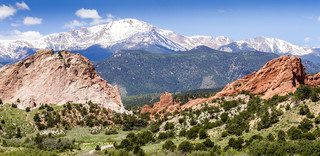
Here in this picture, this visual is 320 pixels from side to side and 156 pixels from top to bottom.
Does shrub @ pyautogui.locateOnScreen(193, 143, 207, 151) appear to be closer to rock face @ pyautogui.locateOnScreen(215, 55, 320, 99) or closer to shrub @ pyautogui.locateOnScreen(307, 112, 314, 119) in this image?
shrub @ pyautogui.locateOnScreen(307, 112, 314, 119)

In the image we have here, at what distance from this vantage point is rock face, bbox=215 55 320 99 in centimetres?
12212

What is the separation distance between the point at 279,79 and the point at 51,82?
4233 inches

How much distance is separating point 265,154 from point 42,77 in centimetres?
11690

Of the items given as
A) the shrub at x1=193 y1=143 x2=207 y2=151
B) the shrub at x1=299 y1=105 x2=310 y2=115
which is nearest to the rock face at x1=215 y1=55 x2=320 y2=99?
the shrub at x1=299 y1=105 x2=310 y2=115

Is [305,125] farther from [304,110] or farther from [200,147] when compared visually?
[200,147]

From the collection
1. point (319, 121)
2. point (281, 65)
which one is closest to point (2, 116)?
point (319, 121)

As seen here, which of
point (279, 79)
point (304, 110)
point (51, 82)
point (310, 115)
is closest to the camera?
point (310, 115)

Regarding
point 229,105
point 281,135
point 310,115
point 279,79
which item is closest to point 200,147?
point 281,135

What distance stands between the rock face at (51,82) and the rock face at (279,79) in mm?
68230

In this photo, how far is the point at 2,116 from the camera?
115438 millimetres

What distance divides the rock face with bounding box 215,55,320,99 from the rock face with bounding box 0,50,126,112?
2686 inches

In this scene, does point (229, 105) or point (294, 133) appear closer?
point (294, 133)

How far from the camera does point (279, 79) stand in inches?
4897

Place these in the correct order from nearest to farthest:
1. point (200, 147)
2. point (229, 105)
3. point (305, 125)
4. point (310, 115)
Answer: point (305, 125), point (310, 115), point (200, 147), point (229, 105)
